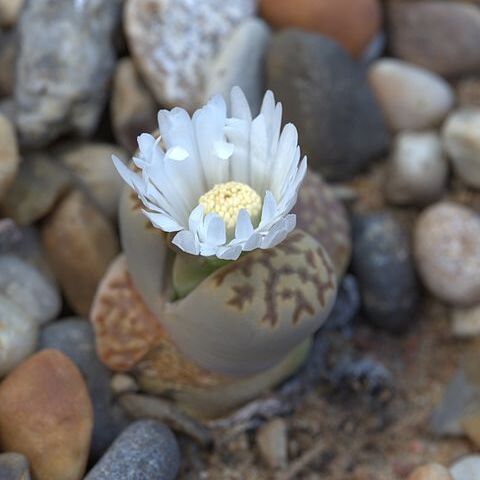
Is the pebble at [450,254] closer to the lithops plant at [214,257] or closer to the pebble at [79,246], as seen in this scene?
the lithops plant at [214,257]

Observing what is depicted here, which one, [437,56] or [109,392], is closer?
[109,392]

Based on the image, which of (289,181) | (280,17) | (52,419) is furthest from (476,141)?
(52,419)

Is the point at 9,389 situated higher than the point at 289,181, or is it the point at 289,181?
the point at 289,181

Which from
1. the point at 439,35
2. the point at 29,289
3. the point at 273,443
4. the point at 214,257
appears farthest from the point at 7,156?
the point at 439,35

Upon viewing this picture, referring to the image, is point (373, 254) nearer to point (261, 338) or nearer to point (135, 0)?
point (261, 338)

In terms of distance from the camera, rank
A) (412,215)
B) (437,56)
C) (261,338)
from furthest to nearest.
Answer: (437,56) → (412,215) → (261,338)

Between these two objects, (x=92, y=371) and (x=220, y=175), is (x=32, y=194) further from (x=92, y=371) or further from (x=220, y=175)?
(x=220, y=175)
